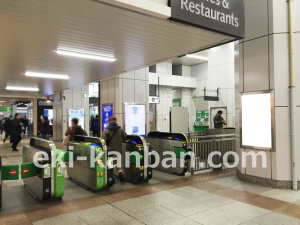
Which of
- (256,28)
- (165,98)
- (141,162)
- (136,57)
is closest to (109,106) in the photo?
(136,57)

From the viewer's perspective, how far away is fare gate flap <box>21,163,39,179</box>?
16.7ft

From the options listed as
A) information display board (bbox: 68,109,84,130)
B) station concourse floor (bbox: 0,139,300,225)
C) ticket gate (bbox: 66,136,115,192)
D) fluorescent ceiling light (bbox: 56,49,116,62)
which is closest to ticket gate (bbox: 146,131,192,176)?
station concourse floor (bbox: 0,139,300,225)

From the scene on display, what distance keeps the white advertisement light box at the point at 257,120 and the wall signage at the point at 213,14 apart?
1.85 m

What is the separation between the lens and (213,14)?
15.7 ft

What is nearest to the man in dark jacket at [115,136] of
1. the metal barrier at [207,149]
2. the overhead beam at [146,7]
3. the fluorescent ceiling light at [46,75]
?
the metal barrier at [207,149]

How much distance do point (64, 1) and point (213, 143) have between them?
6276mm

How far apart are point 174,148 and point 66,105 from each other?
1075cm

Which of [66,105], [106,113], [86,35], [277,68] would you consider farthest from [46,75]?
[277,68]

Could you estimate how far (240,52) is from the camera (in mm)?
6789

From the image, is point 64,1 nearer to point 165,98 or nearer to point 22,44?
point 22,44

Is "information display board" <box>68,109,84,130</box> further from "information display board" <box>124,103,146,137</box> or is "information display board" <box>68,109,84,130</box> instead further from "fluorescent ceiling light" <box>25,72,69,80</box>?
"information display board" <box>124,103,146,137</box>

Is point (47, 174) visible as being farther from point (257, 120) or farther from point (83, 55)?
point (257, 120)

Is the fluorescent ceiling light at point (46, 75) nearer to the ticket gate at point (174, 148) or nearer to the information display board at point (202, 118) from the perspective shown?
the ticket gate at point (174, 148)

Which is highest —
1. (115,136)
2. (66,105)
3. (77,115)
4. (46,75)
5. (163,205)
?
(46,75)
